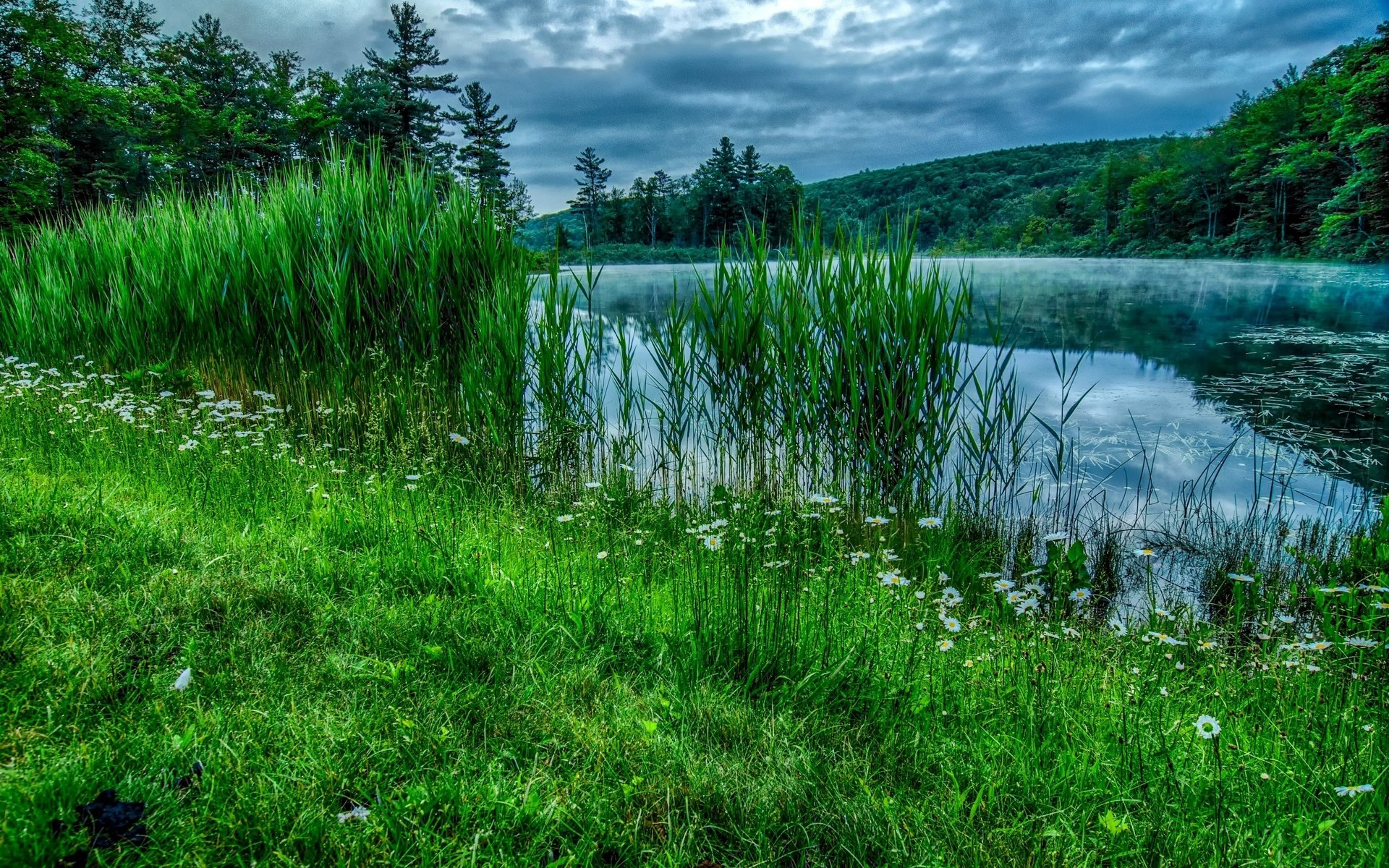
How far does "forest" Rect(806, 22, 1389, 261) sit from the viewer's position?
18.8m

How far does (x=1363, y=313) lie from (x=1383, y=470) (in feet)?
35.2

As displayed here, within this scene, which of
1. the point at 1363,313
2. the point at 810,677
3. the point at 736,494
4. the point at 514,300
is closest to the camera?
the point at 810,677

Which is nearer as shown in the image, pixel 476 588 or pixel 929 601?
pixel 476 588

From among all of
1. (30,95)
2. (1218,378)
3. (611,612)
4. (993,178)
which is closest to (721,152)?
(993,178)

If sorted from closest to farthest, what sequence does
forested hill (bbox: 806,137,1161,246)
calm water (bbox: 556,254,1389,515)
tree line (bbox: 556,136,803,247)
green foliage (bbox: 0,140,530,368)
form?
green foliage (bbox: 0,140,530,368), calm water (bbox: 556,254,1389,515), forested hill (bbox: 806,137,1161,246), tree line (bbox: 556,136,803,247)

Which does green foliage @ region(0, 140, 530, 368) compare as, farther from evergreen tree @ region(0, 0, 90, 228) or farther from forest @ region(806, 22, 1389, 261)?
evergreen tree @ region(0, 0, 90, 228)

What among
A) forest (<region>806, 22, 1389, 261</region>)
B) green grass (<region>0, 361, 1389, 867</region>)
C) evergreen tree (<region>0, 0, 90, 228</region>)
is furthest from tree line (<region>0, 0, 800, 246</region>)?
green grass (<region>0, 361, 1389, 867</region>)

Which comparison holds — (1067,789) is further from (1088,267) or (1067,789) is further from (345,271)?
(1088,267)

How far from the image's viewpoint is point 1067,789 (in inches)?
65.9

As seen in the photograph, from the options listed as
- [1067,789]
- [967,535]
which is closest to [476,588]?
[1067,789]

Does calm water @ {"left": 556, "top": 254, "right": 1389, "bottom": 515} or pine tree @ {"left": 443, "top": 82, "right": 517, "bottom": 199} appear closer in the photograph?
calm water @ {"left": 556, "top": 254, "right": 1389, "bottom": 515}

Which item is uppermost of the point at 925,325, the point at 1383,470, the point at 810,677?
the point at 925,325

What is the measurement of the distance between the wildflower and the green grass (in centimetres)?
2

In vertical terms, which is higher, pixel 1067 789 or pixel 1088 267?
pixel 1088 267
